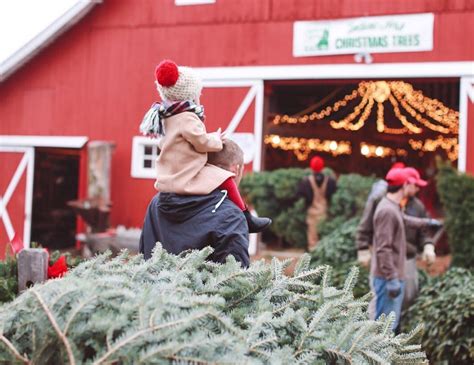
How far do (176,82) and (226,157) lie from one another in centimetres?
39

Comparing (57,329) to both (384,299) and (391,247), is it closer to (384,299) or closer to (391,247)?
(391,247)

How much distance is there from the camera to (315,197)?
1107 cm

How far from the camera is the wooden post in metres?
2.80

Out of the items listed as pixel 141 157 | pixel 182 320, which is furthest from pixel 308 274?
pixel 141 157

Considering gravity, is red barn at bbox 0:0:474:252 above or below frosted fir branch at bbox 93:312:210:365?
above

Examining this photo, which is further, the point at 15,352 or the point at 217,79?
the point at 217,79

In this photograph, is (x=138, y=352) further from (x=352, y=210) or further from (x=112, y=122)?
(x=112, y=122)

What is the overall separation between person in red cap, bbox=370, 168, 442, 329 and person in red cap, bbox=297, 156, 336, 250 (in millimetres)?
4294

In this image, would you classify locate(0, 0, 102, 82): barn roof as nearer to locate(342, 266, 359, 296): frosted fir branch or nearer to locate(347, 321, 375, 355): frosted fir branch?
locate(342, 266, 359, 296): frosted fir branch

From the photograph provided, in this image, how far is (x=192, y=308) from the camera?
6.28ft

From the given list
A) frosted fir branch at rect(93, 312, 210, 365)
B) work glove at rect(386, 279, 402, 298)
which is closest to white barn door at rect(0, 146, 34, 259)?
work glove at rect(386, 279, 402, 298)

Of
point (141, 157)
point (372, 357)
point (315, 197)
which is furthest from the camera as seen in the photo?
point (141, 157)

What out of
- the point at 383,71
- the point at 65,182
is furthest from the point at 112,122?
the point at 383,71

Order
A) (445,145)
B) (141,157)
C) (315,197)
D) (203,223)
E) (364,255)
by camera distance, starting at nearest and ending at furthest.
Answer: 1. (203,223)
2. (364,255)
3. (315,197)
4. (141,157)
5. (445,145)
